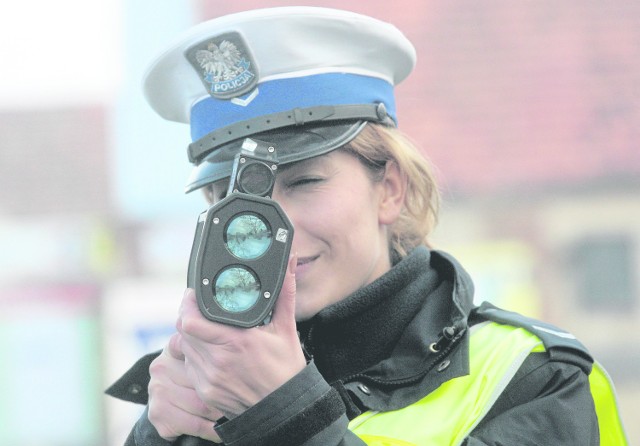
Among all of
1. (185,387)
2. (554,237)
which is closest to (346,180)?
(185,387)

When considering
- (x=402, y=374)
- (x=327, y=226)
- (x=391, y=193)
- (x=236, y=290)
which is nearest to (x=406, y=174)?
(x=391, y=193)

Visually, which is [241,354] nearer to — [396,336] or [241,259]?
[241,259]

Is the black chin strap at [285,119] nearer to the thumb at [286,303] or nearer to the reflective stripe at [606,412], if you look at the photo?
the thumb at [286,303]

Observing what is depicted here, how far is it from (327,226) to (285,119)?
0.18 metres

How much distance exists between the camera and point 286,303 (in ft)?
4.58

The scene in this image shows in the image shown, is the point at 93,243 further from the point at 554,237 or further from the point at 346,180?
the point at 346,180

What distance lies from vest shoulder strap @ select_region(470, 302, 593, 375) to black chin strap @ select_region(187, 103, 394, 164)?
0.38 meters

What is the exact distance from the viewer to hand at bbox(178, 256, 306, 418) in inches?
53.8

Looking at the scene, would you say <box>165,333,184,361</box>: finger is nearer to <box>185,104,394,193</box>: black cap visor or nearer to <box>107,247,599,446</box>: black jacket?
<box>107,247,599,446</box>: black jacket

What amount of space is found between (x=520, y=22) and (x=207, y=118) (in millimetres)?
4083

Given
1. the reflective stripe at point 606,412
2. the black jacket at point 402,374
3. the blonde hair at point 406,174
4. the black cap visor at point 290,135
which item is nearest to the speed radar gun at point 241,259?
the black jacket at point 402,374

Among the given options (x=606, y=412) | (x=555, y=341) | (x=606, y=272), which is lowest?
(x=606, y=272)

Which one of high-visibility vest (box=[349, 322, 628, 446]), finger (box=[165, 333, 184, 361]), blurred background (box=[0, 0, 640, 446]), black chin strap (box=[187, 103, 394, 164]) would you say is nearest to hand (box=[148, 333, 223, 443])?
finger (box=[165, 333, 184, 361])

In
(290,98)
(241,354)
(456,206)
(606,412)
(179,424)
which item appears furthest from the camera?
(456,206)
